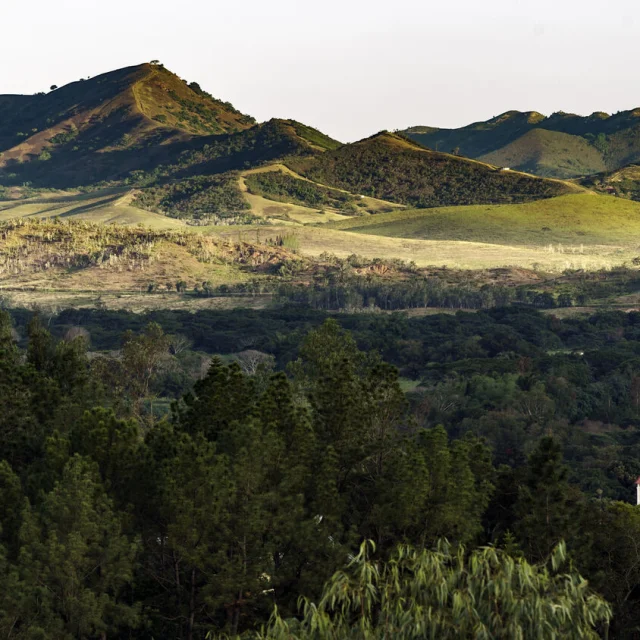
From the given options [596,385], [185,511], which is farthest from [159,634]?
[596,385]

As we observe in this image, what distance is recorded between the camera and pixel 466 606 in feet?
66.9

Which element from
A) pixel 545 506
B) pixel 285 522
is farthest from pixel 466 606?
pixel 545 506

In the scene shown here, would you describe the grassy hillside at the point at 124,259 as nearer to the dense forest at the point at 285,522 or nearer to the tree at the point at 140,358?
the tree at the point at 140,358

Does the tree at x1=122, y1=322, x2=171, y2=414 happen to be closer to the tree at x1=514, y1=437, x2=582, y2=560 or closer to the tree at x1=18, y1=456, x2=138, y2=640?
the tree at x1=514, y1=437, x2=582, y2=560

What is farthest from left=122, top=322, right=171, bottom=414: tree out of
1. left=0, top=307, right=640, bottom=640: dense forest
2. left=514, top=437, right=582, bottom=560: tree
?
left=514, top=437, right=582, bottom=560: tree

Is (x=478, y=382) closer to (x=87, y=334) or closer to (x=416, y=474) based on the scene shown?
(x=87, y=334)

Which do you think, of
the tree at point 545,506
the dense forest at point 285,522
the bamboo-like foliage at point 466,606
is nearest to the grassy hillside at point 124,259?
the dense forest at point 285,522

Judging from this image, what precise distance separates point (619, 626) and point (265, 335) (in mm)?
89354

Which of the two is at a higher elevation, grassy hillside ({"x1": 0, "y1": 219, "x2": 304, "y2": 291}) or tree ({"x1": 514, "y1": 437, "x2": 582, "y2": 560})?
tree ({"x1": 514, "y1": 437, "x2": 582, "y2": 560})

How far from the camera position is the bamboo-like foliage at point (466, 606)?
19984 mm

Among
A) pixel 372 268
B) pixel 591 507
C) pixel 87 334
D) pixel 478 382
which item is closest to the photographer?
pixel 591 507

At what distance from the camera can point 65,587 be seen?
28391 millimetres

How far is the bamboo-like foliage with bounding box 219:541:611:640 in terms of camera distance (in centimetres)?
1998

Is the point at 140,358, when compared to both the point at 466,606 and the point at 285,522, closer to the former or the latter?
the point at 285,522
